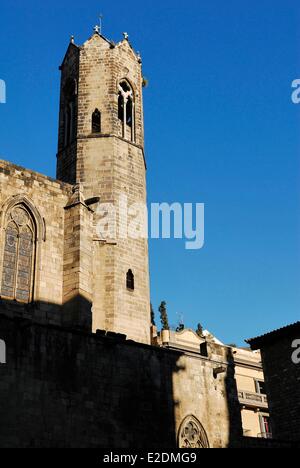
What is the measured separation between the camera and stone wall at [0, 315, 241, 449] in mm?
14164

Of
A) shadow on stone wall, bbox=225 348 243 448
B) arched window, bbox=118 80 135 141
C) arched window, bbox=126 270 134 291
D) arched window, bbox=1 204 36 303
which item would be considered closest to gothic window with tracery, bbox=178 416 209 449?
shadow on stone wall, bbox=225 348 243 448

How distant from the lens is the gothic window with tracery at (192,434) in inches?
671

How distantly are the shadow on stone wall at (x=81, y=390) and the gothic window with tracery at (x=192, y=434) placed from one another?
47cm

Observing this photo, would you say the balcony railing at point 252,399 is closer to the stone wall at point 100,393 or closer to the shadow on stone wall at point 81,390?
the stone wall at point 100,393

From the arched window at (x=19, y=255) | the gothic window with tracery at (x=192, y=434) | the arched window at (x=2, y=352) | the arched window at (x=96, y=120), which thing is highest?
the arched window at (x=96, y=120)

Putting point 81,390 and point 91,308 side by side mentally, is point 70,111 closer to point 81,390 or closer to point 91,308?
point 91,308

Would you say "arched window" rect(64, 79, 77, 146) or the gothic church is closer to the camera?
the gothic church

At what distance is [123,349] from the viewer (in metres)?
16.8

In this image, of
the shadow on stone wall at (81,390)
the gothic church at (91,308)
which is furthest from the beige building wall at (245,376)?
the shadow on stone wall at (81,390)

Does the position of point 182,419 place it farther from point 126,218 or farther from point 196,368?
point 126,218

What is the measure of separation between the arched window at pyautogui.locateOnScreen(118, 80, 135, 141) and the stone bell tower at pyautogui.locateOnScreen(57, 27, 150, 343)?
0.13ft

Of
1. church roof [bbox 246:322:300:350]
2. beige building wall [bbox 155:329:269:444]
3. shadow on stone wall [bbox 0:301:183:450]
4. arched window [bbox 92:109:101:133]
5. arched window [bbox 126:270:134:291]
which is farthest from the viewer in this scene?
beige building wall [bbox 155:329:269:444]

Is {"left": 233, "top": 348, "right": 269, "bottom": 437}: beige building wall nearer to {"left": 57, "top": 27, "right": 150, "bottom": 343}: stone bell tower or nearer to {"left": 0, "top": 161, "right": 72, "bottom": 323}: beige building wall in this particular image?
{"left": 57, "top": 27, "right": 150, "bottom": 343}: stone bell tower
